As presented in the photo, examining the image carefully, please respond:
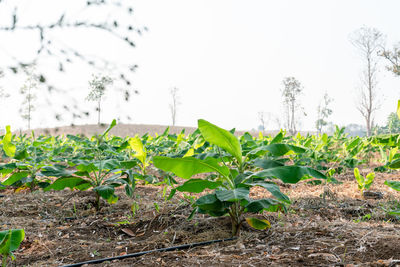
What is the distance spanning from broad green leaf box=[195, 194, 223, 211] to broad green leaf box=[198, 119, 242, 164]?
1.28 feet

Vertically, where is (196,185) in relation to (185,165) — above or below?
below

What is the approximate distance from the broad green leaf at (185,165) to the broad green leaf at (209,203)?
18 cm

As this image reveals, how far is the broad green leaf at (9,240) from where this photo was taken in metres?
1.66

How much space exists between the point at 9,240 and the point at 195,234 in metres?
1.32

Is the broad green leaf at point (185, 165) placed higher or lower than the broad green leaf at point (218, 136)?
lower

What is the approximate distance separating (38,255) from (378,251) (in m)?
2.26

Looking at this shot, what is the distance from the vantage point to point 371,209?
361cm

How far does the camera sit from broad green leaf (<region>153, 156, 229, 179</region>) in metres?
2.10

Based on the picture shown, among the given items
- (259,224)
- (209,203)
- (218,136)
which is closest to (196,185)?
(209,203)

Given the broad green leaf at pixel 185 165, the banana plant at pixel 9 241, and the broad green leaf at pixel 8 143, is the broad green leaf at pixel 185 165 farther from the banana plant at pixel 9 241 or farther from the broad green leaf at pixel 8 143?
the broad green leaf at pixel 8 143

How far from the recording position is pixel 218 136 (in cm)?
230

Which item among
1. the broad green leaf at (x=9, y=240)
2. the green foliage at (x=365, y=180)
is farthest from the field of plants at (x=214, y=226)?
the green foliage at (x=365, y=180)

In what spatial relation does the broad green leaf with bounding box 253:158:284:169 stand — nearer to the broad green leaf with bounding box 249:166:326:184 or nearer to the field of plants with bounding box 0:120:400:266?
the field of plants with bounding box 0:120:400:266

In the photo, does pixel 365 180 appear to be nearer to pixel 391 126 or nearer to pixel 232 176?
→ pixel 391 126
